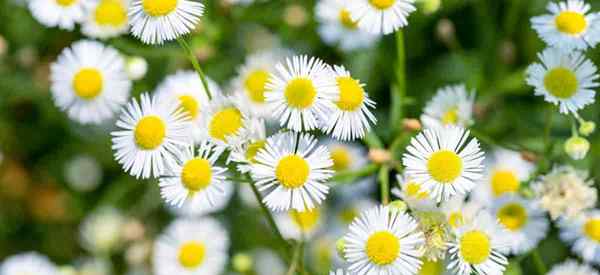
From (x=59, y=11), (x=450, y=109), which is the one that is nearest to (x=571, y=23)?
(x=450, y=109)

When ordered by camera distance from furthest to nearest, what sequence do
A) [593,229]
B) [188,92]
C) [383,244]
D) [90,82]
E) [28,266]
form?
[28,266] → [90,82] → [188,92] → [593,229] → [383,244]

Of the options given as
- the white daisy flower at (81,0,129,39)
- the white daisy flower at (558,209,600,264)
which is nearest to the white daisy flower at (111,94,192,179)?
the white daisy flower at (81,0,129,39)

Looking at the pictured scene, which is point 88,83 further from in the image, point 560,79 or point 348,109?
point 560,79

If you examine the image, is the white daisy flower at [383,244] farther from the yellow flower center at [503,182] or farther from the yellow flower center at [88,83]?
the yellow flower center at [88,83]

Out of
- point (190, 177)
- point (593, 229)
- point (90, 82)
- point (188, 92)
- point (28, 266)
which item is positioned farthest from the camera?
point (28, 266)

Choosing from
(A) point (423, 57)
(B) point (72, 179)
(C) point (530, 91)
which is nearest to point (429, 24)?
(A) point (423, 57)

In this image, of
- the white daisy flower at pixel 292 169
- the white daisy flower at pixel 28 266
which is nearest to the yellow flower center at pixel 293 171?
the white daisy flower at pixel 292 169

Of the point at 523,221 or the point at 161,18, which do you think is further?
the point at 523,221

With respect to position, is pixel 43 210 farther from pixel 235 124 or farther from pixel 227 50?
pixel 235 124
